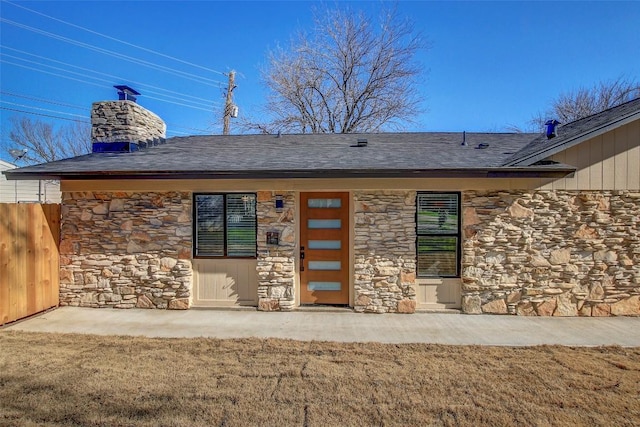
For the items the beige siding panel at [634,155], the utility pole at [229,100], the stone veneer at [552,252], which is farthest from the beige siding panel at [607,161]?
the utility pole at [229,100]

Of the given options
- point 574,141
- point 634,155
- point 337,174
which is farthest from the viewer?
point 634,155

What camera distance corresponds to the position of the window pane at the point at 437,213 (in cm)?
654

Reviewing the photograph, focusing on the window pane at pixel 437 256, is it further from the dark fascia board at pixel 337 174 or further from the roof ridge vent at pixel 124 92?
the roof ridge vent at pixel 124 92

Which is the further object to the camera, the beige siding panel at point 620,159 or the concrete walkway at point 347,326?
the beige siding panel at point 620,159

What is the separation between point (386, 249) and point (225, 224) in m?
3.09

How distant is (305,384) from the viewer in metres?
3.83

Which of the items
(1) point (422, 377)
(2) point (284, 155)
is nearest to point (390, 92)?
(2) point (284, 155)

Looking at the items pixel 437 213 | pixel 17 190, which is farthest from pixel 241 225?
pixel 17 190

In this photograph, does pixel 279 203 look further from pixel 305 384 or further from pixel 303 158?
pixel 305 384

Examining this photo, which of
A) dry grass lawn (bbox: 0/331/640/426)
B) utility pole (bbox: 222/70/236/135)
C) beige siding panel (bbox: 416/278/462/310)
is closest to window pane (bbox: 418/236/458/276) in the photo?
beige siding panel (bbox: 416/278/462/310)

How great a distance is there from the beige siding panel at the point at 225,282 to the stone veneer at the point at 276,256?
0.27 metres

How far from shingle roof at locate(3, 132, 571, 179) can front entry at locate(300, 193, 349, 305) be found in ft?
2.53

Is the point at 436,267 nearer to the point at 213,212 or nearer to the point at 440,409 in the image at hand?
the point at 440,409

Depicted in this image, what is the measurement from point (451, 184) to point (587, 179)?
2360 mm
